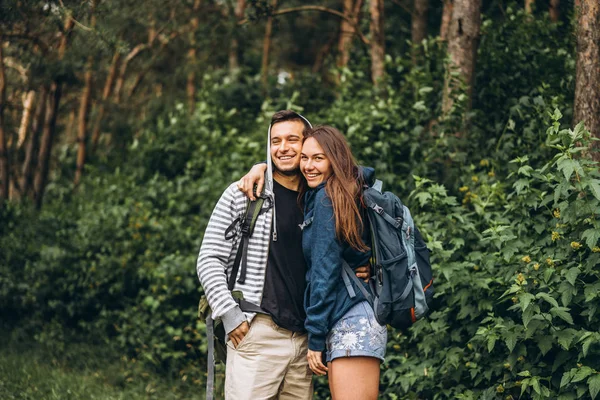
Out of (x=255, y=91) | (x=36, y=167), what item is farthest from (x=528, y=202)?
(x=36, y=167)

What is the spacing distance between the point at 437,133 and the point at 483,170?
24.0 inches

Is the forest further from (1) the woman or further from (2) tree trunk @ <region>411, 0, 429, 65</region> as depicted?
(1) the woman

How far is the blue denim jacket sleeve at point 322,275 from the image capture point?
3732 mm

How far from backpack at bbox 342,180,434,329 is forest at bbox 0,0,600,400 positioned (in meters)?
0.81

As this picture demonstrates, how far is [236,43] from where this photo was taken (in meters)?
12.6

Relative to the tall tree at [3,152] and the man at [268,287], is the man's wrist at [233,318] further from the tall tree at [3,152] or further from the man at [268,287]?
the tall tree at [3,152]

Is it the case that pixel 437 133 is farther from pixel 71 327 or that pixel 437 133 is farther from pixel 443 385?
pixel 71 327

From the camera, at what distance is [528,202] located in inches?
200

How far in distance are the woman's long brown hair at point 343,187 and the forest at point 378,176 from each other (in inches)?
47.9

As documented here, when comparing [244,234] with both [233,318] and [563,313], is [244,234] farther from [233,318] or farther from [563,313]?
[563,313]

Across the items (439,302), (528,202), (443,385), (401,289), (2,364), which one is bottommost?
(2,364)

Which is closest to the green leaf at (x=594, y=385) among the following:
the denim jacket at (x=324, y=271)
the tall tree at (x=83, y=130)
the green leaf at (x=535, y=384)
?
the green leaf at (x=535, y=384)

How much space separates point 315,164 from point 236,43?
29.7 feet

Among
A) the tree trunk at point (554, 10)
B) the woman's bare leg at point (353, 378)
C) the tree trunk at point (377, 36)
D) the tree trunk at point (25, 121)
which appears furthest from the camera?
the tree trunk at point (25, 121)
